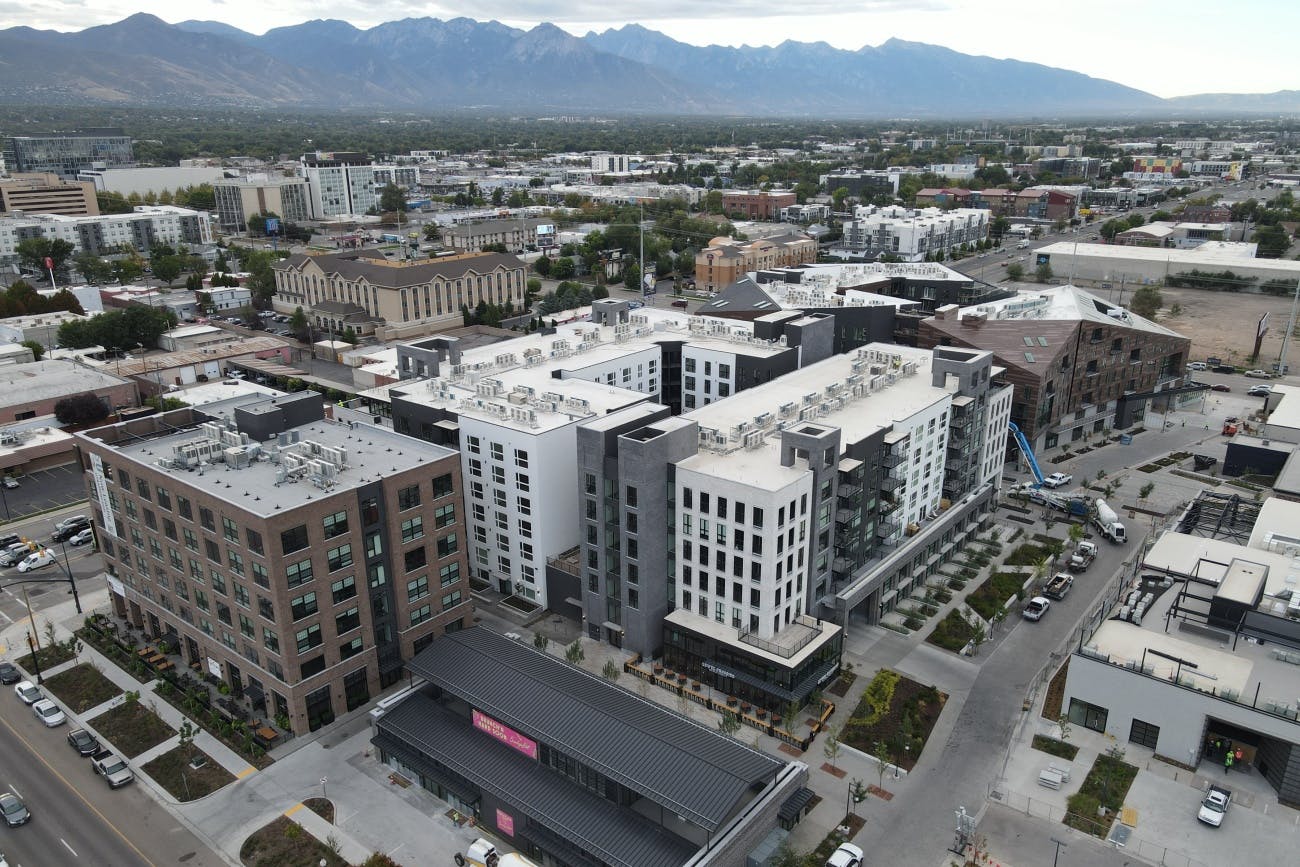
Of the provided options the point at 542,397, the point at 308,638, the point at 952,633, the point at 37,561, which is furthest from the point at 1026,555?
the point at 37,561

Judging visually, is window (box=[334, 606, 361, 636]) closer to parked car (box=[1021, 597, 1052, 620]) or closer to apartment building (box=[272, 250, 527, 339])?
parked car (box=[1021, 597, 1052, 620])

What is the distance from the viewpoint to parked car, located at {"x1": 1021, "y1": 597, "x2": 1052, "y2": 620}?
6231 centimetres

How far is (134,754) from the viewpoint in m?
49.6

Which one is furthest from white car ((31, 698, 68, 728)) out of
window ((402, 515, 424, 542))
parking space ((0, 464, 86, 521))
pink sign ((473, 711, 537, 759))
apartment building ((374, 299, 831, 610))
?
parking space ((0, 464, 86, 521))

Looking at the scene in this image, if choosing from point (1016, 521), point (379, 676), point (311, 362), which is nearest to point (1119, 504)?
point (1016, 521)

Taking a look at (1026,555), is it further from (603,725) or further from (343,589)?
(343,589)

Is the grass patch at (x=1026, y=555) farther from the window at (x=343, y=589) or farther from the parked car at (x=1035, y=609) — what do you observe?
the window at (x=343, y=589)

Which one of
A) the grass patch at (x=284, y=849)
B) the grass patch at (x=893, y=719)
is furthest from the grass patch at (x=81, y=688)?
the grass patch at (x=893, y=719)

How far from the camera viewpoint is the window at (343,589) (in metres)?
50.2

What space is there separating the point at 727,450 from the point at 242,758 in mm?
34286

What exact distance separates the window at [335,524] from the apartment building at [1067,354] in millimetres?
69381

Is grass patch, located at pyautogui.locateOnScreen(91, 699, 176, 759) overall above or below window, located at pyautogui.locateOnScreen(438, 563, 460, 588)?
below

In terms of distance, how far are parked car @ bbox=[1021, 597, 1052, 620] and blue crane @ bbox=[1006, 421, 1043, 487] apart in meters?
23.0

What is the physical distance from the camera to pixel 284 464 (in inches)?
2063
